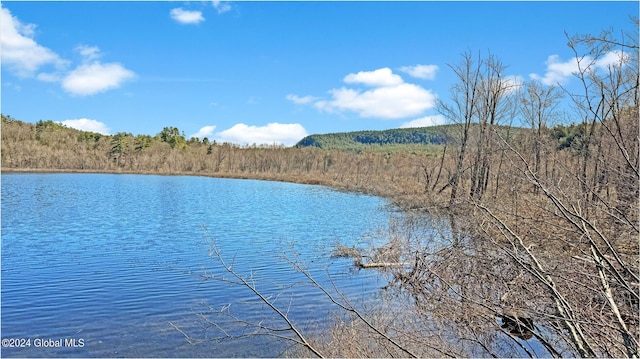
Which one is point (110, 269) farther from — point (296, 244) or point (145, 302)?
point (296, 244)

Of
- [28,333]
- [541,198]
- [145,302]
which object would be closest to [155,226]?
[145,302]

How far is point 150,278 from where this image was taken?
11.0m

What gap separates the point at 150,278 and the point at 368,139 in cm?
17144

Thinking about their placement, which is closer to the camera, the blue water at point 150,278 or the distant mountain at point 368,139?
the blue water at point 150,278

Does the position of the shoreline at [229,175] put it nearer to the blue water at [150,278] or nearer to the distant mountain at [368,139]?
the blue water at [150,278]

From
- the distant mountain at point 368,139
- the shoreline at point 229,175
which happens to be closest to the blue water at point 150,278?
the shoreline at point 229,175

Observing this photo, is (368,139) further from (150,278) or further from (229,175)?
(150,278)

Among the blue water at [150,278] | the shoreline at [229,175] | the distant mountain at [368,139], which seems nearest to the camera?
the blue water at [150,278]

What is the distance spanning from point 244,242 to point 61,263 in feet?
17.9

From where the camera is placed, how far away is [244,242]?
1602cm

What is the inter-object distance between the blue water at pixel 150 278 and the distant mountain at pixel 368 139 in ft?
447

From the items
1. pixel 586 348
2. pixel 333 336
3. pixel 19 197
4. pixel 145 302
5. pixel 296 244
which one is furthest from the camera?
pixel 19 197

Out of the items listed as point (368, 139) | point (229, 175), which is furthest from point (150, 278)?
point (368, 139)

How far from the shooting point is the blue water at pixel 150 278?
7.41m
